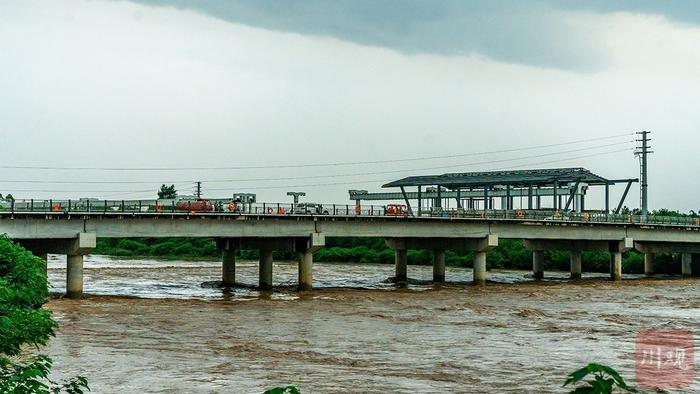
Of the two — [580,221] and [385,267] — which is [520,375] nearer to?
[580,221]

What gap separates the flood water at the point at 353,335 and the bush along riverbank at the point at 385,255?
1616 inches

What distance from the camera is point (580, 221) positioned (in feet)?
305

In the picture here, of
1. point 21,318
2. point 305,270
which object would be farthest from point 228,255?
point 21,318

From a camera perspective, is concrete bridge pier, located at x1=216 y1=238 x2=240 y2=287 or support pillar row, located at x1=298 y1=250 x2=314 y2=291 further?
concrete bridge pier, located at x1=216 y1=238 x2=240 y2=287

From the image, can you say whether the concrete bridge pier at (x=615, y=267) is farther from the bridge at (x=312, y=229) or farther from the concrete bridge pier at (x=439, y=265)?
the concrete bridge pier at (x=439, y=265)

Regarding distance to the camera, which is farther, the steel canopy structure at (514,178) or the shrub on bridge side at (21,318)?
the steel canopy structure at (514,178)

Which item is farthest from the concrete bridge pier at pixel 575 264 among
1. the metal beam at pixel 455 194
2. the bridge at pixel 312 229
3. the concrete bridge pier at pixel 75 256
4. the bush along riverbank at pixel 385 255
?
the concrete bridge pier at pixel 75 256

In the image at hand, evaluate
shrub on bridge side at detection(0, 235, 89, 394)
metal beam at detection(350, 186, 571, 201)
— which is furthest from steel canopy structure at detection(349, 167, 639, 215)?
shrub on bridge side at detection(0, 235, 89, 394)

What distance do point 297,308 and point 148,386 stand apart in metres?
29.9

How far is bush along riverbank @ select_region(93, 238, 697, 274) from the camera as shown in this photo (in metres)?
122

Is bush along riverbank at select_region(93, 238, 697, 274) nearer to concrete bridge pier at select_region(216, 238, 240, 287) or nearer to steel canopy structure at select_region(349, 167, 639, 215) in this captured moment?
steel canopy structure at select_region(349, 167, 639, 215)

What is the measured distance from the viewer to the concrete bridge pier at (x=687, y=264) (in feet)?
368

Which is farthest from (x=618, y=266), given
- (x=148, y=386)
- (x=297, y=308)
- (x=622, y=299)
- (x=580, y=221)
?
(x=148, y=386)

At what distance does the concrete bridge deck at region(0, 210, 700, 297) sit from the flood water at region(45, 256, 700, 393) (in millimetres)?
4051
